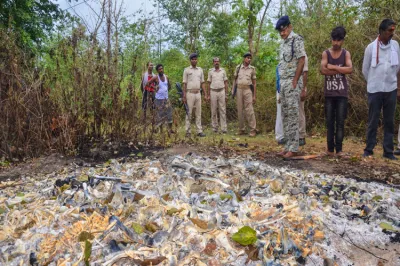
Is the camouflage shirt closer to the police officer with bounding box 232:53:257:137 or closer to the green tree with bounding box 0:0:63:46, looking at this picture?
the police officer with bounding box 232:53:257:137

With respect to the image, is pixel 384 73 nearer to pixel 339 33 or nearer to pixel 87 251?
pixel 339 33

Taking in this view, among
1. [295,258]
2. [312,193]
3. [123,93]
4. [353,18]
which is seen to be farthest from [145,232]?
[353,18]

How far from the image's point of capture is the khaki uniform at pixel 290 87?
172 inches

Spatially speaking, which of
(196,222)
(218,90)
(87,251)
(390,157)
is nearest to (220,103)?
(218,90)

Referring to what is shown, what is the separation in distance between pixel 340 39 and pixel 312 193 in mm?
2500

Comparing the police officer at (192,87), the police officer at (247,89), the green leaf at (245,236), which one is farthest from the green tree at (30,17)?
the green leaf at (245,236)

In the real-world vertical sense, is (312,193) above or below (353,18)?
below

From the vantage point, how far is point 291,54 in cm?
440

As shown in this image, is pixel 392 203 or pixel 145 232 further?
pixel 392 203

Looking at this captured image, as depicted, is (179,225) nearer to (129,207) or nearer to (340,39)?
(129,207)

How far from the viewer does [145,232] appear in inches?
81.0

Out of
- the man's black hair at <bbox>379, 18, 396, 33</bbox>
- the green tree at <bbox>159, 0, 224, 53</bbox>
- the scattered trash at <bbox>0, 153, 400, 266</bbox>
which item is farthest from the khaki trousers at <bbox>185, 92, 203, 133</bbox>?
the green tree at <bbox>159, 0, 224, 53</bbox>

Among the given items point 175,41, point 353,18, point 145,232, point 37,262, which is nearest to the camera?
point 37,262

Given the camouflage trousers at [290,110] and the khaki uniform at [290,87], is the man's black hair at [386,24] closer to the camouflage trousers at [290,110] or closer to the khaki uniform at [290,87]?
the khaki uniform at [290,87]
